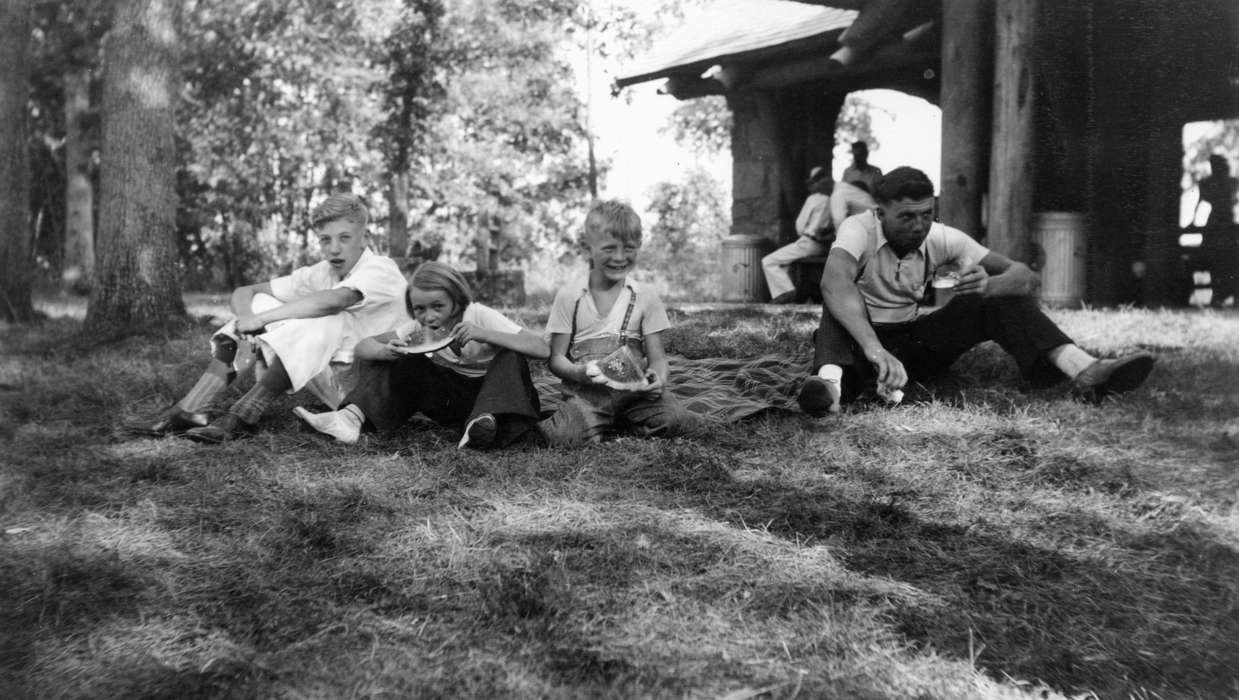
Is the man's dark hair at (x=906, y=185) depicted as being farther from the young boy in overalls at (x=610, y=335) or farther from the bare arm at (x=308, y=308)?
the bare arm at (x=308, y=308)

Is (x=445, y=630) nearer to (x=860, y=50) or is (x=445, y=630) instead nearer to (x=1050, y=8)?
(x=1050, y=8)

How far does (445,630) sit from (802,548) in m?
0.89

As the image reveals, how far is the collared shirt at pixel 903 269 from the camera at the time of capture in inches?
164

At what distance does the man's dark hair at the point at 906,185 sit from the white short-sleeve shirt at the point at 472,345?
1541 mm

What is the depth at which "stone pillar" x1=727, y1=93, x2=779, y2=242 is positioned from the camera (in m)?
Answer: 11.0

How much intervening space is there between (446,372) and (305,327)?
0.56 m

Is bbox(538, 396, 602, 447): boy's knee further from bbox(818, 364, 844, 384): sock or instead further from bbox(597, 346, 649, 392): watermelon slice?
bbox(818, 364, 844, 384): sock

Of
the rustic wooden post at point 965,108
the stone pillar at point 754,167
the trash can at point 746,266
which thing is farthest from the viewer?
the stone pillar at point 754,167

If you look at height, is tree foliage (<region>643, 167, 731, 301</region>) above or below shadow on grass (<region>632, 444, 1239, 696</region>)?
above

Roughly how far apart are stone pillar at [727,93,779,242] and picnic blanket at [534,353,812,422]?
6.04 metres

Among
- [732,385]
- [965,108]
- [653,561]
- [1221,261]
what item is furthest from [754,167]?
[653,561]

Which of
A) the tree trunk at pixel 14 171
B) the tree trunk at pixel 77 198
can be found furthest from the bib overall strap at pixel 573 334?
the tree trunk at pixel 77 198

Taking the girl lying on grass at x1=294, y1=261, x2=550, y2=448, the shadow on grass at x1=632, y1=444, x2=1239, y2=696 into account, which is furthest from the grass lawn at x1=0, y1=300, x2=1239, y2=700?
the girl lying on grass at x1=294, y1=261, x2=550, y2=448

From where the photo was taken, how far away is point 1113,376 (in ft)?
12.4
